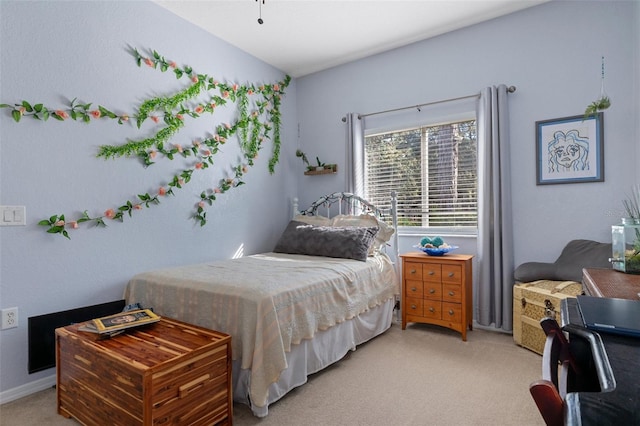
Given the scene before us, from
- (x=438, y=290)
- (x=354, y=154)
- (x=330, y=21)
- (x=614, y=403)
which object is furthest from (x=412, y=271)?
(x=614, y=403)

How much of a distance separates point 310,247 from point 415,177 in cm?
134

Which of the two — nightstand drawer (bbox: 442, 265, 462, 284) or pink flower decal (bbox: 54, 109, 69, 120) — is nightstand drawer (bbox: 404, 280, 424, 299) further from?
pink flower decal (bbox: 54, 109, 69, 120)

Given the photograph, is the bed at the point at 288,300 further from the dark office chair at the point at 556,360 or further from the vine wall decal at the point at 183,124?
the dark office chair at the point at 556,360

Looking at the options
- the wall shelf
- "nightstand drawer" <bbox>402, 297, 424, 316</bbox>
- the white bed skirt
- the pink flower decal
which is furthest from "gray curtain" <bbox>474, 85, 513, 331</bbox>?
the pink flower decal

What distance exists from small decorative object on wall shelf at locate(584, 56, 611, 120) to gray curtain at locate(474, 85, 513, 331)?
0.58 metres

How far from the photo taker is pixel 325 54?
3.87 m

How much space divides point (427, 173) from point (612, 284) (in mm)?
2333

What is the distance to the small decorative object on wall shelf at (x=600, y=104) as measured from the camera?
2490 millimetres

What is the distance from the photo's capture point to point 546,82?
9.44 feet

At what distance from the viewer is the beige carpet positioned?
180 cm

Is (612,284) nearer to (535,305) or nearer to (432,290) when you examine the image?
(535,305)

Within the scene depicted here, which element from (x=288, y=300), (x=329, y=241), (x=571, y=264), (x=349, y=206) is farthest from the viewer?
(x=349, y=206)

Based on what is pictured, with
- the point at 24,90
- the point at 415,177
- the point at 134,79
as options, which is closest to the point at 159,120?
the point at 134,79

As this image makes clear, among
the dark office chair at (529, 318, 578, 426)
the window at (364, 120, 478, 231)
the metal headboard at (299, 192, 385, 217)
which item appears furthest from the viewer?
the metal headboard at (299, 192, 385, 217)
